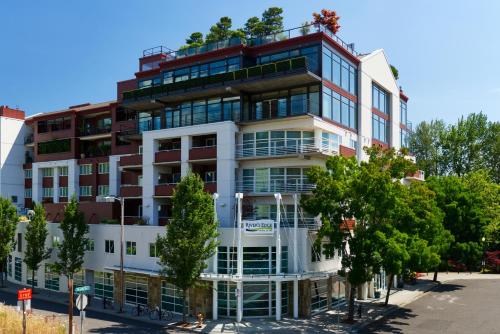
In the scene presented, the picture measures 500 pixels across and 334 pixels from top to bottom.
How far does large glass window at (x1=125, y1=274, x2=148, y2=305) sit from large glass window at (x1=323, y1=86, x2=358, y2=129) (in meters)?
20.8

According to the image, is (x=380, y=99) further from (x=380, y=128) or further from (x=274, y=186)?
(x=274, y=186)

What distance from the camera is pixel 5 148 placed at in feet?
209

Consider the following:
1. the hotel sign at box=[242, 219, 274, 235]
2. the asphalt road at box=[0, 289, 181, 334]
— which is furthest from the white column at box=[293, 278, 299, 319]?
the asphalt road at box=[0, 289, 181, 334]

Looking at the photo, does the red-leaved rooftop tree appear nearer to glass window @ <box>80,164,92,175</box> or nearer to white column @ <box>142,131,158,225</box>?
white column @ <box>142,131,158,225</box>

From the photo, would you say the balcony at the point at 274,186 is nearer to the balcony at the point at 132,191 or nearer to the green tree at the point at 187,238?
the green tree at the point at 187,238

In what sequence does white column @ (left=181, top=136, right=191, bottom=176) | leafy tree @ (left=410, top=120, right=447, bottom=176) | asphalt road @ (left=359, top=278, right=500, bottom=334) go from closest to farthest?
asphalt road @ (left=359, top=278, right=500, bottom=334) < white column @ (left=181, top=136, right=191, bottom=176) < leafy tree @ (left=410, top=120, right=447, bottom=176)

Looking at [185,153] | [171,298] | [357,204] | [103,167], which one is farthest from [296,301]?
[103,167]

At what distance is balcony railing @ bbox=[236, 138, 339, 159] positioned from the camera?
39.3 m

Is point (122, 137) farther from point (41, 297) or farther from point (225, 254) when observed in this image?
point (225, 254)

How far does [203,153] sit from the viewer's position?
138ft

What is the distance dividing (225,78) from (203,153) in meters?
6.78

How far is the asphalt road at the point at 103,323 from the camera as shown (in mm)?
32375

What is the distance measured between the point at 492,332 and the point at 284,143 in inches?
799

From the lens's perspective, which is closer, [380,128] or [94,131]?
[380,128]
